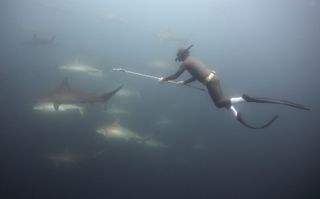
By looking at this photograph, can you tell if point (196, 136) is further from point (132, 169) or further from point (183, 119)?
point (132, 169)

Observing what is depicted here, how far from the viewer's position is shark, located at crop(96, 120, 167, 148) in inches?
581

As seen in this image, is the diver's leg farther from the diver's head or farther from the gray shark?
the gray shark

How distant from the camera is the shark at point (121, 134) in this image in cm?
1477

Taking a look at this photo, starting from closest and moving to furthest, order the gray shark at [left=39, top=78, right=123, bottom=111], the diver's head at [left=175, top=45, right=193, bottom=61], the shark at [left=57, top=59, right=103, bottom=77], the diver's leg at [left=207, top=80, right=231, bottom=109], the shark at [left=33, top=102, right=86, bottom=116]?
1. the diver's leg at [left=207, top=80, right=231, bottom=109]
2. the diver's head at [left=175, top=45, right=193, bottom=61]
3. the gray shark at [left=39, top=78, right=123, bottom=111]
4. the shark at [left=33, top=102, right=86, bottom=116]
5. the shark at [left=57, top=59, right=103, bottom=77]

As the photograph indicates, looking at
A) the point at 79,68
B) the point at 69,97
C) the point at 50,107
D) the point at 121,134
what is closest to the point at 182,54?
the point at 121,134

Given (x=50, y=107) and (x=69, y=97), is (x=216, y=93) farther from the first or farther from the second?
(x=50, y=107)

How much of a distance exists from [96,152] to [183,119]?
20.0ft

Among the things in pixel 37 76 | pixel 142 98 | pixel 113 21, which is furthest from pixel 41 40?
pixel 113 21

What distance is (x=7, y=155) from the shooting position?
13.8 meters

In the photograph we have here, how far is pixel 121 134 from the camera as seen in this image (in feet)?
48.4

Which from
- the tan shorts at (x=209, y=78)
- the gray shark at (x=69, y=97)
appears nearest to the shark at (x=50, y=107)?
the gray shark at (x=69, y=97)

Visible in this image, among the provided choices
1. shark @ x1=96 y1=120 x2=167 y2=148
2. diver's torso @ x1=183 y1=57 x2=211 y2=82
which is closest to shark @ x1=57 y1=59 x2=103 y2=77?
shark @ x1=96 y1=120 x2=167 y2=148

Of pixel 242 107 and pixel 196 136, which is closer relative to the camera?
pixel 196 136

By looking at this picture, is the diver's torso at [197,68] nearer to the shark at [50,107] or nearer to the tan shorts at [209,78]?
the tan shorts at [209,78]
